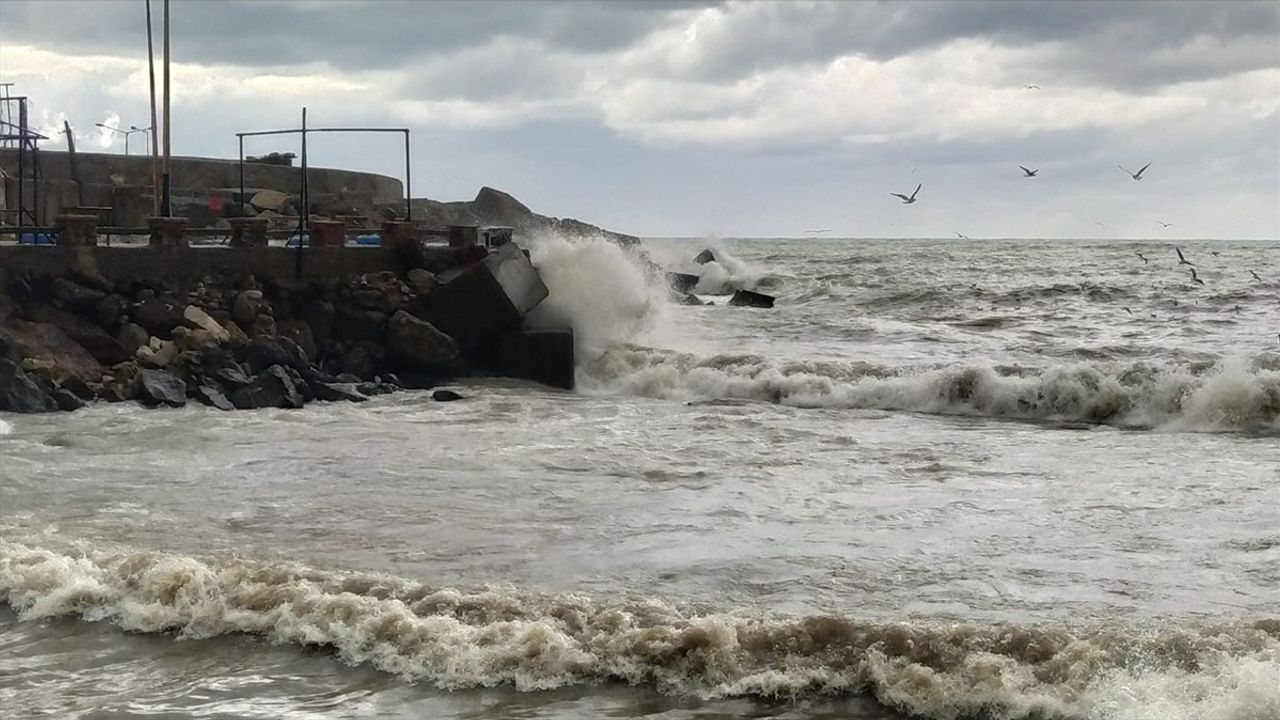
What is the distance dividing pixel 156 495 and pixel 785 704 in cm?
617

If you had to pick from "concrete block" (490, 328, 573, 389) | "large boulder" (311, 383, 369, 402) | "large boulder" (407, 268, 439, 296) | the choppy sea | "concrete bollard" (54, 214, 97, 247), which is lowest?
the choppy sea

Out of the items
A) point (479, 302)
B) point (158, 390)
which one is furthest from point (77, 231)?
point (479, 302)

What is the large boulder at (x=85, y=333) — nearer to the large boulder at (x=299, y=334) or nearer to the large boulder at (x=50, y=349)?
the large boulder at (x=50, y=349)

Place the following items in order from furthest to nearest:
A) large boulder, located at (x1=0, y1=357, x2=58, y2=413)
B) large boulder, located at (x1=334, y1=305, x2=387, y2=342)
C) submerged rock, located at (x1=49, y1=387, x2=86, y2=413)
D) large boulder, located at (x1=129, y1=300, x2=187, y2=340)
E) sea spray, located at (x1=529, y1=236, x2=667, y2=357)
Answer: sea spray, located at (x1=529, y1=236, x2=667, y2=357) < large boulder, located at (x1=334, y1=305, x2=387, y2=342) < large boulder, located at (x1=129, y1=300, x2=187, y2=340) < submerged rock, located at (x1=49, y1=387, x2=86, y2=413) < large boulder, located at (x1=0, y1=357, x2=58, y2=413)

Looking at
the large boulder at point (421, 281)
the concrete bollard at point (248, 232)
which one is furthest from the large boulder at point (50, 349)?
the large boulder at point (421, 281)

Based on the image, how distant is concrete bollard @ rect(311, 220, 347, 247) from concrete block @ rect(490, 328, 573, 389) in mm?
3167

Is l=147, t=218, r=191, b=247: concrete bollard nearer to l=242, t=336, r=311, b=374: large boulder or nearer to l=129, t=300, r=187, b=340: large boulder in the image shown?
l=129, t=300, r=187, b=340: large boulder

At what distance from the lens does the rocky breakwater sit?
14898 millimetres

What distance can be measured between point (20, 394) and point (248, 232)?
5.28 metres

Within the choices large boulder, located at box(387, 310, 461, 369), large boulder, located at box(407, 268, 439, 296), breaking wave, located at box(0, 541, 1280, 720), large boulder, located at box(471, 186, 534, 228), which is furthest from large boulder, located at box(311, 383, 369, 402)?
large boulder, located at box(471, 186, 534, 228)

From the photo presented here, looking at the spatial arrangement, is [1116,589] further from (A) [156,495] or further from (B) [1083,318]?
(B) [1083,318]

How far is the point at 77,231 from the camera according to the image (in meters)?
17.0

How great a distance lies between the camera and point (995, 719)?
213 inches

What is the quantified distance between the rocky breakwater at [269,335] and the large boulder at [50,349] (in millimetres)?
21
